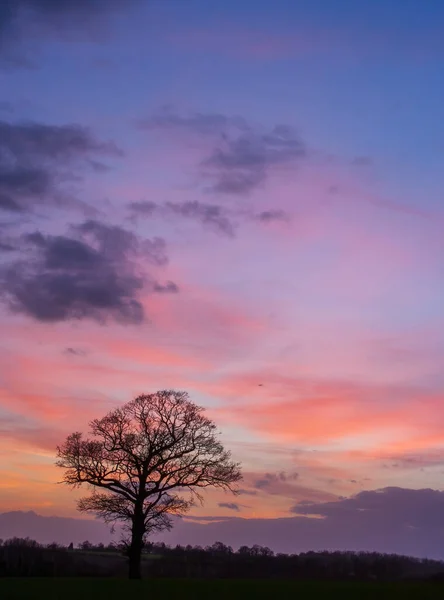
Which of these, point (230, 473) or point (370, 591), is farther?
point (230, 473)

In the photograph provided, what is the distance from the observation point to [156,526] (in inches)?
2222

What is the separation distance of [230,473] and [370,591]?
27.6 meters

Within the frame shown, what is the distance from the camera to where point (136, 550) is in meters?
55.0

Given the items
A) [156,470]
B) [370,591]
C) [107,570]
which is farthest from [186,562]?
[370,591]

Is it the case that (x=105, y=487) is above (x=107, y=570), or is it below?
above

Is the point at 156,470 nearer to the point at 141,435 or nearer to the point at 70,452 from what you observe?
the point at 141,435

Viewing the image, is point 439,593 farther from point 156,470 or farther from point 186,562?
point 186,562

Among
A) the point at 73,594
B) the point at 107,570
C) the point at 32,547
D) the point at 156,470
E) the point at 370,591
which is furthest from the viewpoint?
the point at 32,547

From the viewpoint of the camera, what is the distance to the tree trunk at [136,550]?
54.8 metres

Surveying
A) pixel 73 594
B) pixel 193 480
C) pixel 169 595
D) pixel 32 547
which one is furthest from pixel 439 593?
pixel 32 547

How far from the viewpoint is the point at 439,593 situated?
2903cm

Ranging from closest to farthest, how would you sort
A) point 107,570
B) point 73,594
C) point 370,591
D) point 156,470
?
point 73,594
point 370,591
point 156,470
point 107,570

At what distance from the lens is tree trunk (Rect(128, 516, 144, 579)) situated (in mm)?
54781

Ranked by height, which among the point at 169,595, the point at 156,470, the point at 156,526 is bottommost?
the point at 169,595
